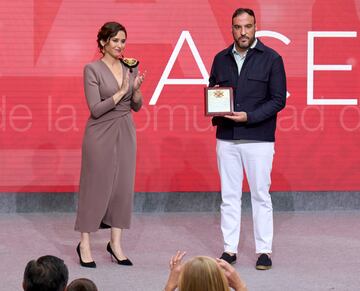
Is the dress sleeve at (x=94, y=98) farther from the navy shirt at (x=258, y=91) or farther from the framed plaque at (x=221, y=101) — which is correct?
the navy shirt at (x=258, y=91)

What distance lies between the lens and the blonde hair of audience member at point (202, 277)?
7.59ft

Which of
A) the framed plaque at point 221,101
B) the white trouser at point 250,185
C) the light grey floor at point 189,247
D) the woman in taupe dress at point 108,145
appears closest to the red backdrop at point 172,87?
the light grey floor at point 189,247

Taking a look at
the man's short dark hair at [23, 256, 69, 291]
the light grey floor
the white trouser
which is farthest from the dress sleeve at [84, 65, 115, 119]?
the man's short dark hair at [23, 256, 69, 291]

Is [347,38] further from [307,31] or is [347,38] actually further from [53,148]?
[53,148]

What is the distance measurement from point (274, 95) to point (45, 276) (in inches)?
99.6

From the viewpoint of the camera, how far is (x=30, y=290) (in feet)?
8.20

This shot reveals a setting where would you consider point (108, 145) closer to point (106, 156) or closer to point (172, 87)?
point (106, 156)

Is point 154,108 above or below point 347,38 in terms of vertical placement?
below

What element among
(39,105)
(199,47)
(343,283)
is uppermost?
(199,47)

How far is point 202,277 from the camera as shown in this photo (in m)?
2.33

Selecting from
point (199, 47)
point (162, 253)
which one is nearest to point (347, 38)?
point (199, 47)

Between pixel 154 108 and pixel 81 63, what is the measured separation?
667 mm

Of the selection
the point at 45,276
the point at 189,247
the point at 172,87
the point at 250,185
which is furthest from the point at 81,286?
the point at 172,87

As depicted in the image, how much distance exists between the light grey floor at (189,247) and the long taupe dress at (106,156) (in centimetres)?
33
